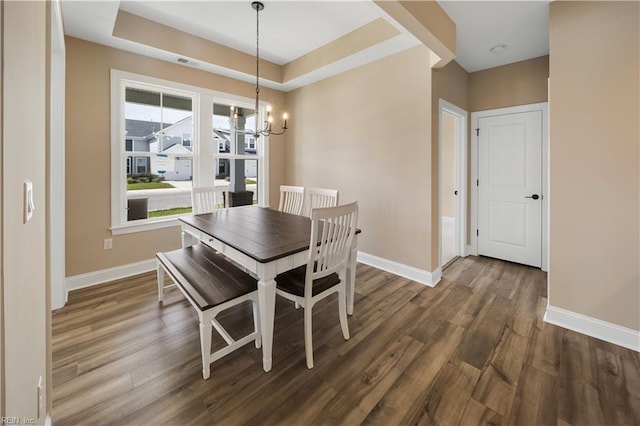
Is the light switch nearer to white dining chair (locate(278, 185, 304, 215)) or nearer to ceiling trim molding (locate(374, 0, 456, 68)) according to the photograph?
ceiling trim molding (locate(374, 0, 456, 68))

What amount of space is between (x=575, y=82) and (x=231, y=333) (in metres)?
3.47

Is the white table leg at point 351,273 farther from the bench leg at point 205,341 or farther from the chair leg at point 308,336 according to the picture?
the bench leg at point 205,341

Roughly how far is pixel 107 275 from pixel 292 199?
235 centimetres

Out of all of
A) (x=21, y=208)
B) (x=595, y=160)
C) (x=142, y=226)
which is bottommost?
(x=142, y=226)

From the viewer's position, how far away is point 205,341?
1746 mm

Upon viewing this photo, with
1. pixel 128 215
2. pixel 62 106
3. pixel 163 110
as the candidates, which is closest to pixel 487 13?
pixel 163 110

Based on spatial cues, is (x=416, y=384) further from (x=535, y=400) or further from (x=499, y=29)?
(x=499, y=29)

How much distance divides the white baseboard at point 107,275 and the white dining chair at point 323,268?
7.80 ft

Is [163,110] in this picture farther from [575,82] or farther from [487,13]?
[575,82]

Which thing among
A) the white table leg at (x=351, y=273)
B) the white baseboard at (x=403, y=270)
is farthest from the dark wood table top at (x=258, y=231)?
the white baseboard at (x=403, y=270)

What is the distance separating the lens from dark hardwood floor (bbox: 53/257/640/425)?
5.09ft

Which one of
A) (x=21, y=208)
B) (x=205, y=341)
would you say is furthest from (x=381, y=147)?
(x=21, y=208)

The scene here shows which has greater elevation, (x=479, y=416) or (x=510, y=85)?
(x=510, y=85)

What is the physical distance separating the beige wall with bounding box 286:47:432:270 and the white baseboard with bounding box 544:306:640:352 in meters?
1.17
